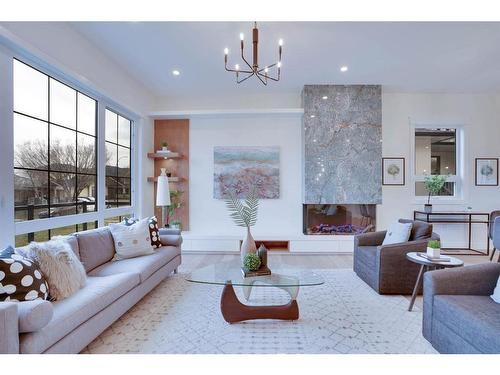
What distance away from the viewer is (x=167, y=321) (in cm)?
235

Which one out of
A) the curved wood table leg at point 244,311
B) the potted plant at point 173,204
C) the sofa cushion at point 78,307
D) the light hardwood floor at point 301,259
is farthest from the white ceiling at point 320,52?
the light hardwood floor at point 301,259

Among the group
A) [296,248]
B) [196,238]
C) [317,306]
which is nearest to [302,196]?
[296,248]

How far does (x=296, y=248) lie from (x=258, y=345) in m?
2.87

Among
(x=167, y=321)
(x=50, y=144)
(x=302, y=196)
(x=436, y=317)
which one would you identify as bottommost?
(x=167, y=321)

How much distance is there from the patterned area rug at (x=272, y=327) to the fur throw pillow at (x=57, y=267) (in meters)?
0.47

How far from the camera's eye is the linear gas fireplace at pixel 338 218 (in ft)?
16.2

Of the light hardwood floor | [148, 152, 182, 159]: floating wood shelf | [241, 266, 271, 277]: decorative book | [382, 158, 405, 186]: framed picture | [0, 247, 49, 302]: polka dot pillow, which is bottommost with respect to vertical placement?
A: the light hardwood floor

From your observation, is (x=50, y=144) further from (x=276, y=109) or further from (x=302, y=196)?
(x=302, y=196)

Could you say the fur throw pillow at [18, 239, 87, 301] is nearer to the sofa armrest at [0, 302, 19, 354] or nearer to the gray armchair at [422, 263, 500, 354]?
the sofa armrest at [0, 302, 19, 354]

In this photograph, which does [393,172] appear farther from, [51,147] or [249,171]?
[51,147]

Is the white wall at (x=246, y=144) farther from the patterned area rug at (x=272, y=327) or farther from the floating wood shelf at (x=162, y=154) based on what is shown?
the patterned area rug at (x=272, y=327)

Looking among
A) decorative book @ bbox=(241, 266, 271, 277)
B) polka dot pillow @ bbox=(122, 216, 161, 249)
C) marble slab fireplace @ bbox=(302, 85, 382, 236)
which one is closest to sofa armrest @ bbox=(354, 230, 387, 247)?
marble slab fireplace @ bbox=(302, 85, 382, 236)

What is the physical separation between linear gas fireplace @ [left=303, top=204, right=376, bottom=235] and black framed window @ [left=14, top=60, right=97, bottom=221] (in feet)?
11.9

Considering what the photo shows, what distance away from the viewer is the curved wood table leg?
229cm
